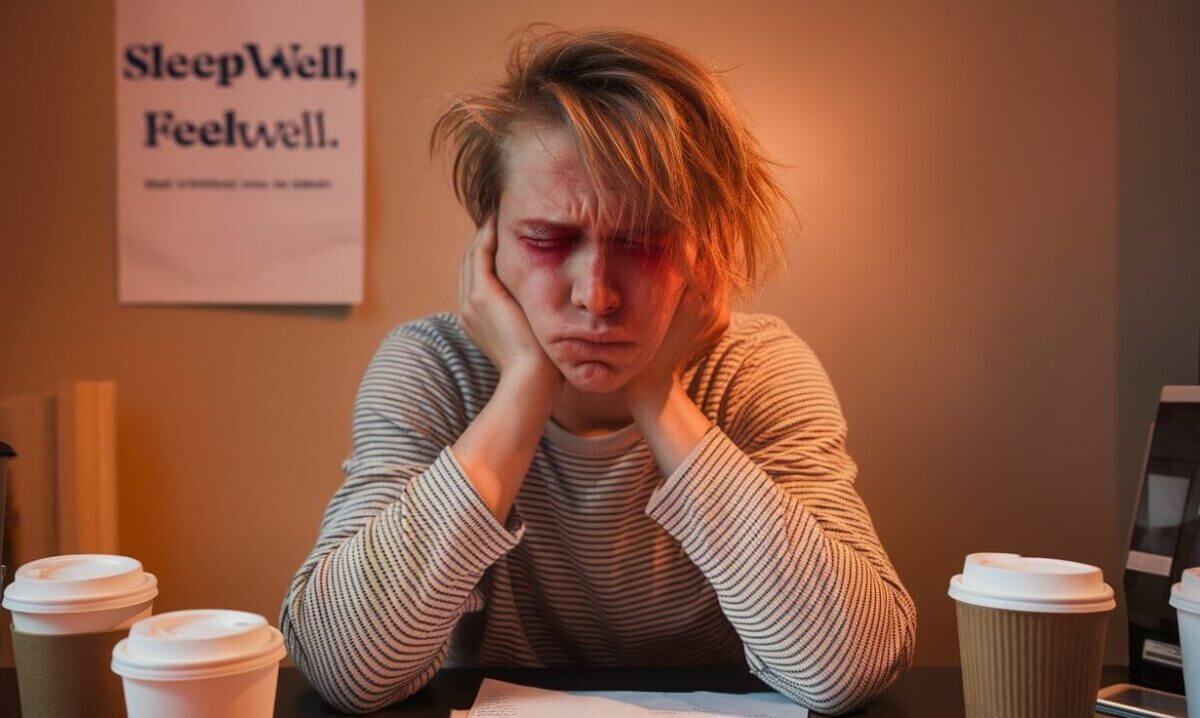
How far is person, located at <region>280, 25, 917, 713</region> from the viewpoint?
1010 mm

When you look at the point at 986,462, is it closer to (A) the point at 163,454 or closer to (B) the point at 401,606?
(B) the point at 401,606

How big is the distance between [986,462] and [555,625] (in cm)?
84

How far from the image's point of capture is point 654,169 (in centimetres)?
105

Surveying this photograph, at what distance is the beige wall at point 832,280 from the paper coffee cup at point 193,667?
108 cm

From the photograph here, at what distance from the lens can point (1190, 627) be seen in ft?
2.57

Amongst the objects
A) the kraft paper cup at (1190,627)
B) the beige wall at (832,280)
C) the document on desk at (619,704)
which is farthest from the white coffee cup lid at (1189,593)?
the beige wall at (832,280)

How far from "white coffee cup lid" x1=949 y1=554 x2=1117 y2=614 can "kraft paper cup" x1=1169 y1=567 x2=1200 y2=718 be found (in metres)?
0.07

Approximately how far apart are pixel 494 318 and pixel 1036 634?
26.1 inches

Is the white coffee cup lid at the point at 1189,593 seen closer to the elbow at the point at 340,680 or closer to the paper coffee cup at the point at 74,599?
the elbow at the point at 340,680

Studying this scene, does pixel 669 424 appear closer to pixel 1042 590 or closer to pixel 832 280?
pixel 1042 590

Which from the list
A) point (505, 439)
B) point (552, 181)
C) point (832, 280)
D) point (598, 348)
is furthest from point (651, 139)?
point (832, 280)

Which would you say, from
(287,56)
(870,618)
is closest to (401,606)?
(870,618)

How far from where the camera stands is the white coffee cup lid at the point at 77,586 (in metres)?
0.73

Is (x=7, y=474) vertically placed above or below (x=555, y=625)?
above
